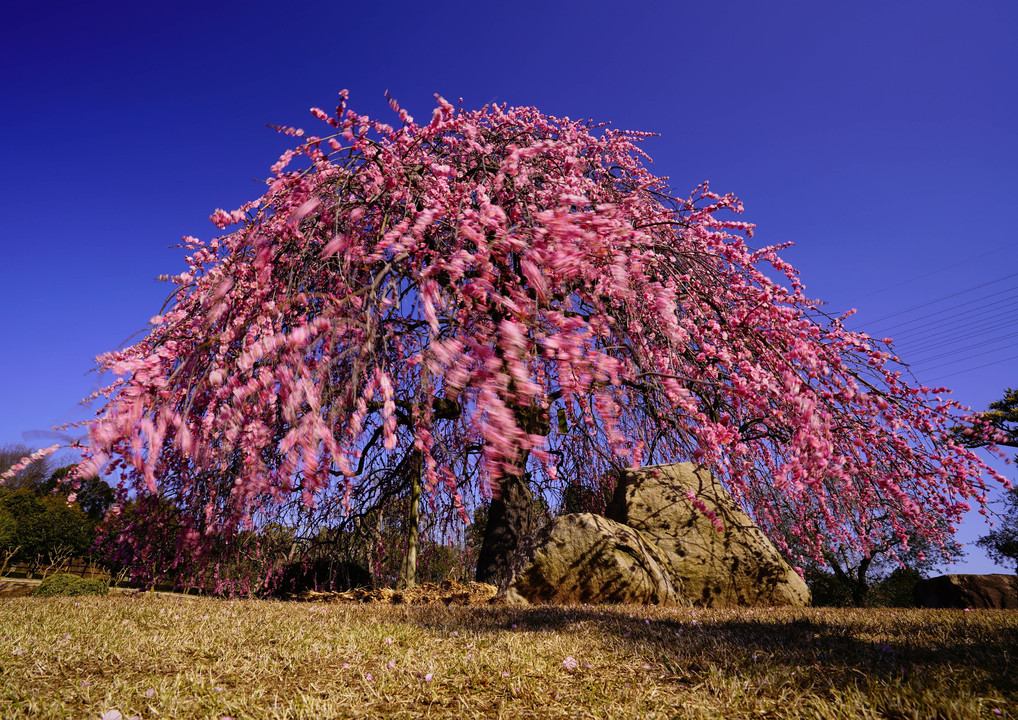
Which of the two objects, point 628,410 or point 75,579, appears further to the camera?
point 75,579

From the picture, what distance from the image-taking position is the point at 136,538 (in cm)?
606

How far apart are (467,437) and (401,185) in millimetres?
2727

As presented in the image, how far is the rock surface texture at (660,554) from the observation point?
209 inches

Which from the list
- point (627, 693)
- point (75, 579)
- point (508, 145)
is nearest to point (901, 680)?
point (627, 693)

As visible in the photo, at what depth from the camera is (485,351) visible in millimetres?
2490

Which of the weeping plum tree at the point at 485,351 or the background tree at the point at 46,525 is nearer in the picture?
the weeping plum tree at the point at 485,351

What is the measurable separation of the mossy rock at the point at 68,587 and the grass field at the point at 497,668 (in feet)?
14.1

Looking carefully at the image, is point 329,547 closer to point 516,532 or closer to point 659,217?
point 516,532

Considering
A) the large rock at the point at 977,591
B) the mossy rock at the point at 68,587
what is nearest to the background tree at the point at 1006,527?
the large rock at the point at 977,591

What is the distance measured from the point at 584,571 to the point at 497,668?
3.00 metres

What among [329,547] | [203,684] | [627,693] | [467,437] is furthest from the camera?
[329,547]

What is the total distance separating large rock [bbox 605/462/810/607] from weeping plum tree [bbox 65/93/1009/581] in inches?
22.3

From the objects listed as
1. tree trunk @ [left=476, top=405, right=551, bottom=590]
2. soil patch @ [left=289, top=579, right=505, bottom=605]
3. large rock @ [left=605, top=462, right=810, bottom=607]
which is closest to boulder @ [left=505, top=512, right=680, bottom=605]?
soil patch @ [left=289, top=579, right=505, bottom=605]

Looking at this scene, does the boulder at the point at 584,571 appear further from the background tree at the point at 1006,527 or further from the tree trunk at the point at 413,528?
the background tree at the point at 1006,527
